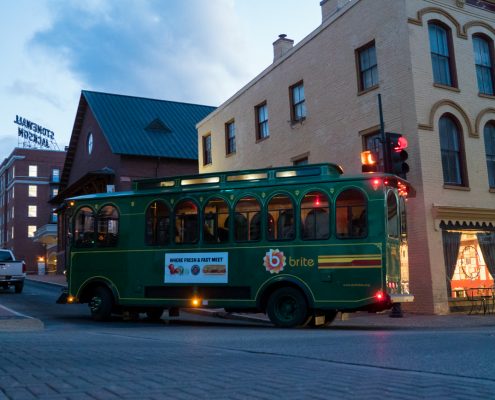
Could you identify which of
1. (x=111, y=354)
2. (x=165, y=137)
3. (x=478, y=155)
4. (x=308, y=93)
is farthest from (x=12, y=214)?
(x=111, y=354)

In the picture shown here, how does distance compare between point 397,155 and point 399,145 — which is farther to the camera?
point 399,145

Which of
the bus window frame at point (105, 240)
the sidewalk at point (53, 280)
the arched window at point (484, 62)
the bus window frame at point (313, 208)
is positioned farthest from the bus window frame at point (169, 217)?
the sidewalk at point (53, 280)

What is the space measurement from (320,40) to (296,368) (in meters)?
17.0

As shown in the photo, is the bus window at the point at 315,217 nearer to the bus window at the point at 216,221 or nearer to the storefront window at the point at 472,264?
the bus window at the point at 216,221

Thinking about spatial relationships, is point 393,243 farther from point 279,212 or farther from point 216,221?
point 216,221

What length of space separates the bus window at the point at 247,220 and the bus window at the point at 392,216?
117 inches

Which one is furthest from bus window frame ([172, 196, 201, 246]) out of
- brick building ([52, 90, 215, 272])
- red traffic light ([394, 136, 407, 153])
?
brick building ([52, 90, 215, 272])

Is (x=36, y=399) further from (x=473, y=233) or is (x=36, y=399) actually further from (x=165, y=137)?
(x=165, y=137)

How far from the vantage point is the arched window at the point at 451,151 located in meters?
17.2

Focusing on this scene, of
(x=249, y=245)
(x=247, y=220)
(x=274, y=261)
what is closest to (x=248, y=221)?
(x=247, y=220)

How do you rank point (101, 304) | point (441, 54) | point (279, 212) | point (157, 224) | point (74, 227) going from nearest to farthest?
point (279, 212)
point (157, 224)
point (101, 304)
point (74, 227)
point (441, 54)

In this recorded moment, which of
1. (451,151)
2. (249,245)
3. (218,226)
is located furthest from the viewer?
(451,151)

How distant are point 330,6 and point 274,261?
41.0ft

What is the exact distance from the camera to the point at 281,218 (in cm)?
1292
